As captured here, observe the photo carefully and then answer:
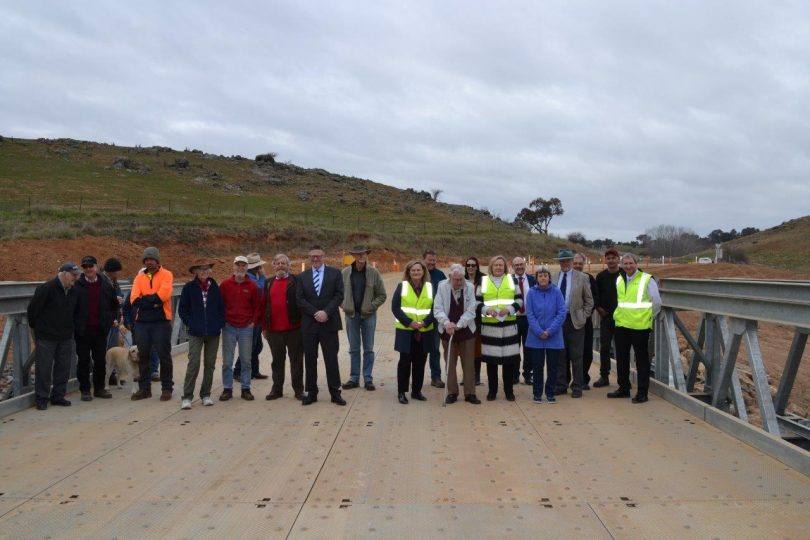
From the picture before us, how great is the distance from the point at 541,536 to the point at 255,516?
5.75ft

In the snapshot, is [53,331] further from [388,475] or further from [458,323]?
[458,323]

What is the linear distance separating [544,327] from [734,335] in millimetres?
2091

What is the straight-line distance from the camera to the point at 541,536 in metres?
3.73

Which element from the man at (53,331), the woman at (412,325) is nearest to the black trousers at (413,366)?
the woman at (412,325)

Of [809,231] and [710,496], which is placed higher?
[809,231]

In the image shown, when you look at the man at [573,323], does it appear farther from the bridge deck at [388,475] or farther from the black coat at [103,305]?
the black coat at [103,305]

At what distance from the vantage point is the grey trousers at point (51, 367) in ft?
22.5

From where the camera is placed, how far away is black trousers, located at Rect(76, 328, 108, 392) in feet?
24.3

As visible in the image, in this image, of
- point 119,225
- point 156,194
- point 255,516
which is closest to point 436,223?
point 156,194

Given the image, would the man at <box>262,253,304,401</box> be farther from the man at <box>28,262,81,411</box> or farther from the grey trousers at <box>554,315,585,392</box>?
the grey trousers at <box>554,315,585,392</box>

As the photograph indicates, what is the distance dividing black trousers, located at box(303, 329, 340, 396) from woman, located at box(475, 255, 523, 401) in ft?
5.61

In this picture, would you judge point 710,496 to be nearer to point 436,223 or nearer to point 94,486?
point 94,486

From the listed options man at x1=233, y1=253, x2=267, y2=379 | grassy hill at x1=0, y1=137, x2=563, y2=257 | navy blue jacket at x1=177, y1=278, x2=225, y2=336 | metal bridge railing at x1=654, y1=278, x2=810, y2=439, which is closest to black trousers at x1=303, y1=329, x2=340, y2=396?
navy blue jacket at x1=177, y1=278, x2=225, y2=336

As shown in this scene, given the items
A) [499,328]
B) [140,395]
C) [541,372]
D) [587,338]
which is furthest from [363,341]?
[587,338]
